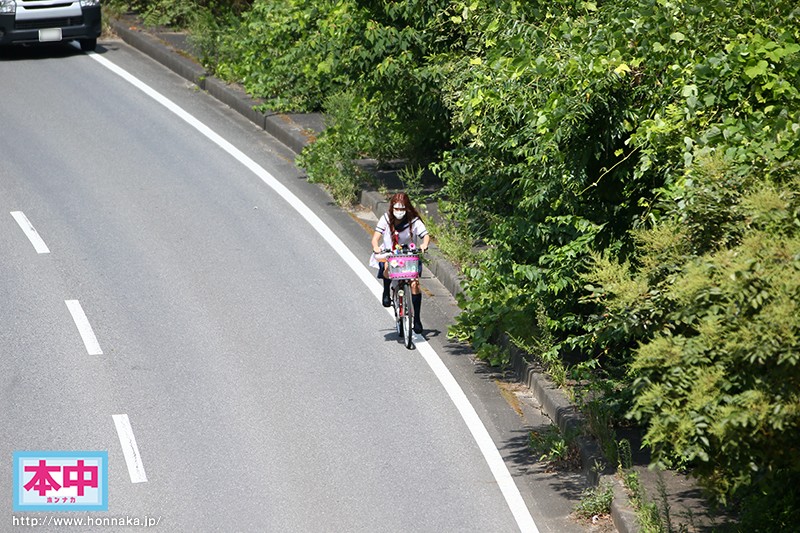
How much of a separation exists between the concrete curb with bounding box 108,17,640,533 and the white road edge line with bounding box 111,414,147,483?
327 cm

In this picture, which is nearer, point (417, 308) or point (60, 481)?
point (60, 481)

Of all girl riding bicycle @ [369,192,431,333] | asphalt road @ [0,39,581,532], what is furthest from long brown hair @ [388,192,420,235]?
asphalt road @ [0,39,581,532]

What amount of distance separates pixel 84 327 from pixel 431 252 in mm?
3943

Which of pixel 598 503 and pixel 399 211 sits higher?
pixel 399 211

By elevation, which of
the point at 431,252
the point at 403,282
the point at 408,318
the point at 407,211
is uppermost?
the point at 407,211

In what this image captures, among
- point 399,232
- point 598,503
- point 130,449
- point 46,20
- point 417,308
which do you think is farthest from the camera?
point 46,20

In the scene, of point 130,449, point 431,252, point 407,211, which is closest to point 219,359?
point 130,449

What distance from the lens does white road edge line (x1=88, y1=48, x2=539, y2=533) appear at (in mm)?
8695

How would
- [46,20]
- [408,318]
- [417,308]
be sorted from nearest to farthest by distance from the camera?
[408,318]
[417,308]
[46,20]

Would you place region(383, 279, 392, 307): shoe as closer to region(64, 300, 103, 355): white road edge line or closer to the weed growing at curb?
region(64, 300, 103, 355): white road edge line

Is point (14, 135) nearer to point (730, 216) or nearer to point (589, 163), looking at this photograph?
point (589, 163)

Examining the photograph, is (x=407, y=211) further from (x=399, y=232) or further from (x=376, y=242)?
(x=376, y=242)

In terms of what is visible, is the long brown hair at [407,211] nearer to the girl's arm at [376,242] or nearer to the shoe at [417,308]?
the girl's arm at [376,242]

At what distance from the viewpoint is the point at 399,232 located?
38.5 ft
